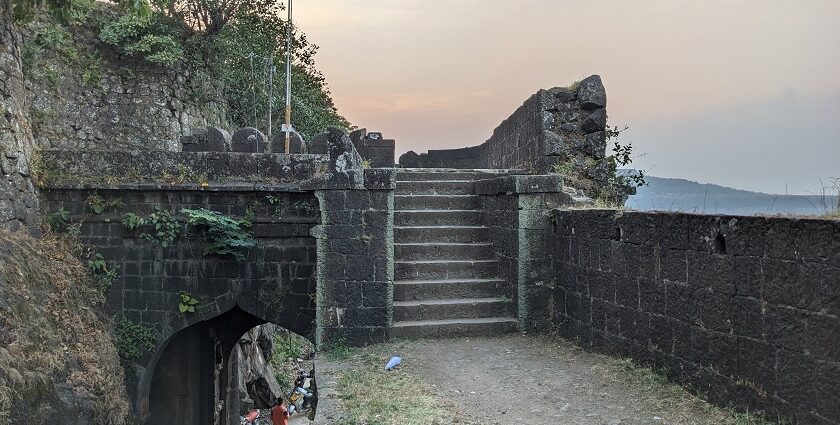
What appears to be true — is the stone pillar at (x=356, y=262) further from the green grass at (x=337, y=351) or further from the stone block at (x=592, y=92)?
the stone block at (x=592, y=92)

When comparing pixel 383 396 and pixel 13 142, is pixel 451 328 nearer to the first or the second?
pixel 383 396

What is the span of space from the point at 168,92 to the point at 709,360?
1349cm

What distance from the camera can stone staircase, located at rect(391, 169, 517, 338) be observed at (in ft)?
23.8

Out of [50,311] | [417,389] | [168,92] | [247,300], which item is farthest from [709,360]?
[168,92]

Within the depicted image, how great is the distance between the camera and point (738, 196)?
5.56 meters

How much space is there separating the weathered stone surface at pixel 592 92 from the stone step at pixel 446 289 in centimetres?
278

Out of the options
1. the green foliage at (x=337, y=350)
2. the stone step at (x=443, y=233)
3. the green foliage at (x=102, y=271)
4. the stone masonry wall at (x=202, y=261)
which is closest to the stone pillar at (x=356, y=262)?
the green foliage at (x=337, y=350)

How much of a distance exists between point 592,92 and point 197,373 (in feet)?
27.4

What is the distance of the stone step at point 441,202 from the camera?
28.9 feet

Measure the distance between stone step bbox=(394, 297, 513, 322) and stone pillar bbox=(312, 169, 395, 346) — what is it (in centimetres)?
24

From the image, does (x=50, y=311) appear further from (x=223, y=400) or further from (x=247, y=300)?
(x=223, y=400)

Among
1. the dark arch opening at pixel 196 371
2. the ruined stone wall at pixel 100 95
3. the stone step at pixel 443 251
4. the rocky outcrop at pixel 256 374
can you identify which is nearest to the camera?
the stone step at pixel 443 251

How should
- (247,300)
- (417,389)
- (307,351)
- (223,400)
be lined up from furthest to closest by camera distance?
1. (307,351)
2. (223,400)
3. (247,300)
4. (417,389)

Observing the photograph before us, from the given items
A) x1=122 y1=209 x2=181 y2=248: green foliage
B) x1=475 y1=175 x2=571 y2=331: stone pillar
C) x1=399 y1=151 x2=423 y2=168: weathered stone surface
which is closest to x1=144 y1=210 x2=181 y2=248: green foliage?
x1=122 y1=209 x2=181 y2=248: green foliage
